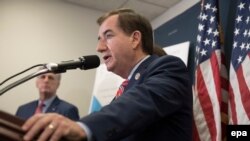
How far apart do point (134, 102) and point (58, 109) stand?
7.02 feet

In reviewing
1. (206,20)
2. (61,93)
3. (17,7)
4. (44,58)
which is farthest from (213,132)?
(17,7)

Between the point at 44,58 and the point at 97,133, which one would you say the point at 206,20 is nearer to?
the point at 44,58

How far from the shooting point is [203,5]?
2836mm

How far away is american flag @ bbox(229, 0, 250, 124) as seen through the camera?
2285 mm

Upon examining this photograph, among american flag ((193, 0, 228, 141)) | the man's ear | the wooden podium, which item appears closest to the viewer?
the wooden podium

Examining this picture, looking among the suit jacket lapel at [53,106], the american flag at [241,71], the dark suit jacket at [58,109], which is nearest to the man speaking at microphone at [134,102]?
the american flag at [241,71]

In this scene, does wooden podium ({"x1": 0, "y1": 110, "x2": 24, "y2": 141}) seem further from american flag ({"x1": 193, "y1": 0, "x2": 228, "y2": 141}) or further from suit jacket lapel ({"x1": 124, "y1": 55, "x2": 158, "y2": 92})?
american flag ({"x1": 193, "y1": 0, "x2": 228, "y2": 141})

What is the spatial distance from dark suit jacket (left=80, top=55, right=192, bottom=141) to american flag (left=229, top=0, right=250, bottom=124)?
130cm

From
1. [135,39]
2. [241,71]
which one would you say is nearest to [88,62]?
[135,39]

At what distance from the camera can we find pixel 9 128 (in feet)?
1.85

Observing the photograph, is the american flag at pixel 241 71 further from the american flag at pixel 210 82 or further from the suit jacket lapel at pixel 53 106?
the suit jacket lapel at pixel 53 106

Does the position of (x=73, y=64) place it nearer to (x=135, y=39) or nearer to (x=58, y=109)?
(x=135, y=39)

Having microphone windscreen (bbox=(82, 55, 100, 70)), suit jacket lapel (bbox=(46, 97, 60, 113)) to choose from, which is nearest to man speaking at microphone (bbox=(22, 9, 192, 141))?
microphone windscreen (bbox=(82, 55, 100, 70))

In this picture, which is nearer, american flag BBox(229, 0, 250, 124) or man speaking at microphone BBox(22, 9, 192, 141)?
man speaking at microphone BBox(22, 9, 192, 141)
